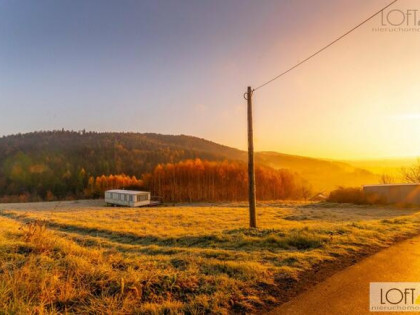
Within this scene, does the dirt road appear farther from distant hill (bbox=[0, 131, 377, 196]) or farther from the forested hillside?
the forested hillside

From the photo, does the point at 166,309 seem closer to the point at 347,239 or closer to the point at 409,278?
the point at 409,278

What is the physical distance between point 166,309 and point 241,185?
79332 millimetres

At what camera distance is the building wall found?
125ft

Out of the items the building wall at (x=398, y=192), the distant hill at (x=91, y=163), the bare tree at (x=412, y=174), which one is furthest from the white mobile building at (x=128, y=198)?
the distant hill at (x=91, y=163)

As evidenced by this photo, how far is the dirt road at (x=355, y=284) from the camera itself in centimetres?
501

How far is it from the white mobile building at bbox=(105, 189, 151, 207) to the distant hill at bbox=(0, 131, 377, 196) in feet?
186

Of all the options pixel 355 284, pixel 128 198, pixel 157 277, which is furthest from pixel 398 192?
pixel 128 198

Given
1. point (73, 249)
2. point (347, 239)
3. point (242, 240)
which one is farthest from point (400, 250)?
point (73, 249)

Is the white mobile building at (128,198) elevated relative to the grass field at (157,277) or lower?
lower

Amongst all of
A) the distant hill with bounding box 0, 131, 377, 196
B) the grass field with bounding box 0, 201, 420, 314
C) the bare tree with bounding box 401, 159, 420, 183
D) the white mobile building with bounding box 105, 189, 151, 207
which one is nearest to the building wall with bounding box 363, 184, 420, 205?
the bare tree with bounding box 401, 159, 420, 183

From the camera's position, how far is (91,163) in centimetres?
14225

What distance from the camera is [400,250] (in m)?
9.05

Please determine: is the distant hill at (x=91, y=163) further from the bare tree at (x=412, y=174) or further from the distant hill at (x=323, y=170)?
the bare tree at (x=412, y=174)

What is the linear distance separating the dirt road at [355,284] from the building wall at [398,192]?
1414 inches
